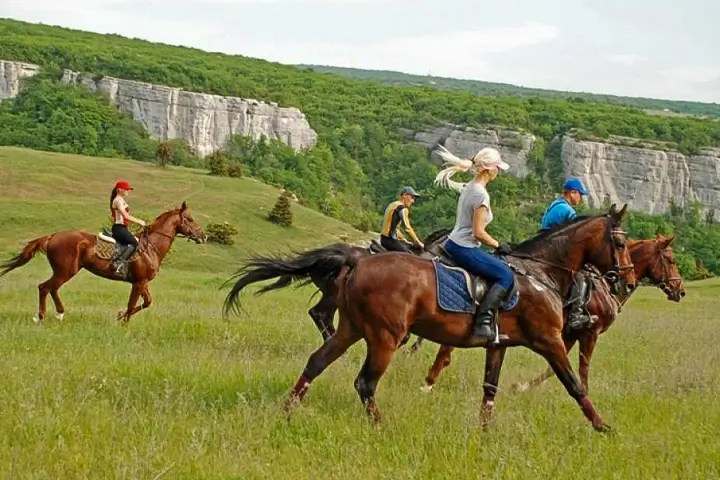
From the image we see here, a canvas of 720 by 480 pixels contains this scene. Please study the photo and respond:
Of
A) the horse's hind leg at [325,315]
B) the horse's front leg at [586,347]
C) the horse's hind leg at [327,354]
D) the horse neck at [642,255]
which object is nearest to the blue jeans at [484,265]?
the horse's hind leg at [327,354]

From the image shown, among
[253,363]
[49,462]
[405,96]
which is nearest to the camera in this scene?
[49,462]

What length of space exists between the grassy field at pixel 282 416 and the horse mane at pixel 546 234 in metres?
1.66

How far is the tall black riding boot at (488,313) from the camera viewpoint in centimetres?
818

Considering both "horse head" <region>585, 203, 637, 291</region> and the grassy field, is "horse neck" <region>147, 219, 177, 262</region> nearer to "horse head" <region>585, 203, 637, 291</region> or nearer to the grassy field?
the grassy field

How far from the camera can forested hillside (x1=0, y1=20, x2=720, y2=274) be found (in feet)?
341

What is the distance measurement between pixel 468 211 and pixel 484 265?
535 mm

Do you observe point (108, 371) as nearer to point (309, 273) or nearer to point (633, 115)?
point (309, 273)

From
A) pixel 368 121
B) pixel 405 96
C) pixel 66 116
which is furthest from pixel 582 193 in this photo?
pixel 405 96

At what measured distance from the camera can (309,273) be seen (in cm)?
910

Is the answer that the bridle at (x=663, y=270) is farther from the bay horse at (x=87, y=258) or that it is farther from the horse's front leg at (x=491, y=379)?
the bay horse at (x=87, y=258)

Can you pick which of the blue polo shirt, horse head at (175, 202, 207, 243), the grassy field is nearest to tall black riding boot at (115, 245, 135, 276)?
the grassy field

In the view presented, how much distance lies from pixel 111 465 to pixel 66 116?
108 metres

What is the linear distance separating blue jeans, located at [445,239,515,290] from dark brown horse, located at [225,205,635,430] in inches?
11.1

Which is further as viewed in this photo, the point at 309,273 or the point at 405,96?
the point at 405,96
